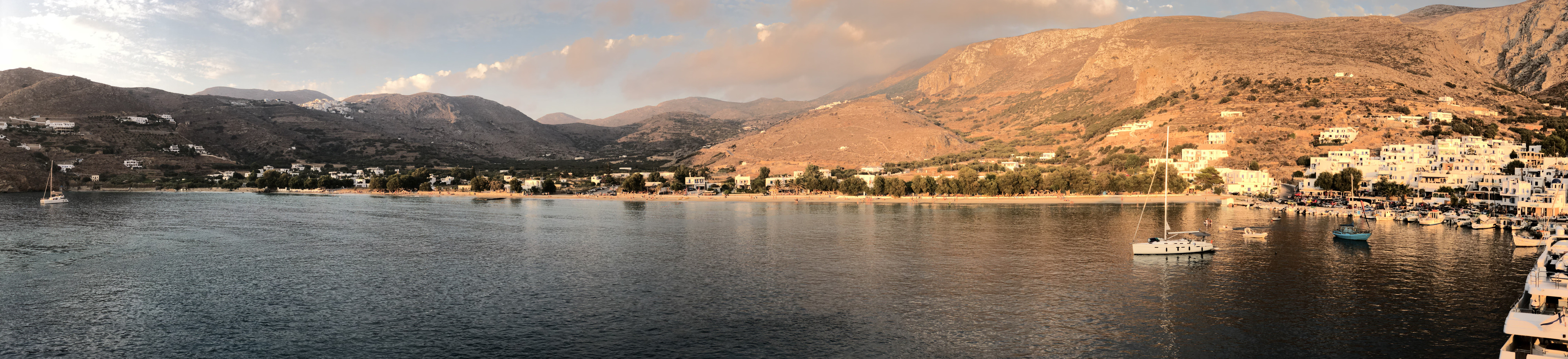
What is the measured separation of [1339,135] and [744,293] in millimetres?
142049

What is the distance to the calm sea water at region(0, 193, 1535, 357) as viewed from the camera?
29406 mm

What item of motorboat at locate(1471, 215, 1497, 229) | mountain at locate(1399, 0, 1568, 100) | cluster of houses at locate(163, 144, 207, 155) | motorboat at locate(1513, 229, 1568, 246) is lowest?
motorboat at locate(1513, 229, 1568, 246)

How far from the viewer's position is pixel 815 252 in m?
57.8

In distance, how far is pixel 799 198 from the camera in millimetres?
139375

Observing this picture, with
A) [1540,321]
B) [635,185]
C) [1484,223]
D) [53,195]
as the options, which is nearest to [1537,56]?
[1484,223]

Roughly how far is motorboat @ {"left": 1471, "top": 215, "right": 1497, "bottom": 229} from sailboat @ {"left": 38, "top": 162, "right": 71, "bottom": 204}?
18319 cm

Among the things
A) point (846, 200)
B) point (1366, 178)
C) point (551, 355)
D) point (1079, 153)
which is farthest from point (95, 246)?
point (1079, 153)

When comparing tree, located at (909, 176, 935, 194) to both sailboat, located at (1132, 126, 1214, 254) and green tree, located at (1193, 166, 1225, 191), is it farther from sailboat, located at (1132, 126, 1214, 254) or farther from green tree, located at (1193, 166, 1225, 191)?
sailboat, located at (1132, 126, 1214, 254)

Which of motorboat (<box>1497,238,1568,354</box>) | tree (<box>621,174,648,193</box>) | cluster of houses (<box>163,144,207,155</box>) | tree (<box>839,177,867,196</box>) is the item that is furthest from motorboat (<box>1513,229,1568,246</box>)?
cluster of houses (<box>163,144,207,155</box>)

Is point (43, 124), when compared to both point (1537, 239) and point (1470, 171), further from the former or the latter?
point (1470, 171)

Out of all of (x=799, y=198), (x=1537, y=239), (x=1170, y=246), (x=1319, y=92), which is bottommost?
(x=1170, y=246)

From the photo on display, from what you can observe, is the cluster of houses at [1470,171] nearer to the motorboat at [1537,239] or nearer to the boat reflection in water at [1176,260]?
the motorboat at [1537,239]

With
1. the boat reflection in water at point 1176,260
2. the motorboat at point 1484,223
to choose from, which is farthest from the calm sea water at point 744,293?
the motorboat at point 1484,223

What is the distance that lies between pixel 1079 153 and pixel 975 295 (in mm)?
145232
